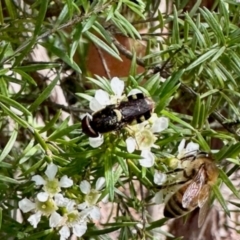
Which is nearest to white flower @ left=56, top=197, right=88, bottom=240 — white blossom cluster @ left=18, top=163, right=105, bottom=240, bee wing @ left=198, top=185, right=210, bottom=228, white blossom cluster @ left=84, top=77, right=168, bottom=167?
white blossom cluster @ left=18, top=163, right=105, bottom=240

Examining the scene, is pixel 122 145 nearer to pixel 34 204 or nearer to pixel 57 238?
pixel 34 204

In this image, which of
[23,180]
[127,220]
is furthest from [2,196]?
[127,220]

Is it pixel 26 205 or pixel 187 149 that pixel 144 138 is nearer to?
pixel 187 149

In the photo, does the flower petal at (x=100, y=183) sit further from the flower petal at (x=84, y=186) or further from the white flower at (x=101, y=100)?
the white flower at (x=101, y=100)

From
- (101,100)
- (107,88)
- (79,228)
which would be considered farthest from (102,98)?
(79,228)

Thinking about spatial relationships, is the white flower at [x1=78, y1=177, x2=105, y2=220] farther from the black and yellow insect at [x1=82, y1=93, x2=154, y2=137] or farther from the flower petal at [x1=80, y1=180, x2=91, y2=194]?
the black and yellow insect at [x1=82, y1=93, x2=154, y2=137]

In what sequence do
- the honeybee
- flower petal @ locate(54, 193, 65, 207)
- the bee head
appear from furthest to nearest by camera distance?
the honeybee → flower petal @ locate(54, 193, 65, 207) → the bee head
